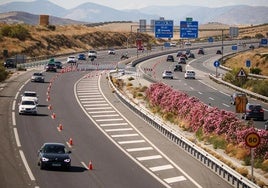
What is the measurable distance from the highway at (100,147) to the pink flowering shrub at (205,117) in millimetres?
2945

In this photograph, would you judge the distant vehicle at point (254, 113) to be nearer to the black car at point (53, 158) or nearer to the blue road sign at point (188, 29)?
the black car at point (53, 158)

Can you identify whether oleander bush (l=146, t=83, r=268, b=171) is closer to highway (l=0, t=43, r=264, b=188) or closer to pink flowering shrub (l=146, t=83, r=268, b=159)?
pink flowering shrub (l=146, t=83, r=268, b=159)

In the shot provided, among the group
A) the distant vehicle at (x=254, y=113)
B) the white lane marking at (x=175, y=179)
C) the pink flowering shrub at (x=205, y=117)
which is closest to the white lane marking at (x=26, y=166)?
the white lane marking at (x=175, y=179)

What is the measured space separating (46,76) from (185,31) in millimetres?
30757

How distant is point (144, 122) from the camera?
49031mm

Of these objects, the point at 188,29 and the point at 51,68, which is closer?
the point at 51,68

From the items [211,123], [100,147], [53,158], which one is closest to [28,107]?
[100,147]

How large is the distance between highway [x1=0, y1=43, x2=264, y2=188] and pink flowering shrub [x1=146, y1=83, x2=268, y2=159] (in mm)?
2945

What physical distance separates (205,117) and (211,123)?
4.91ft

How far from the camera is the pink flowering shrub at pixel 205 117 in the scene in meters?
36.9

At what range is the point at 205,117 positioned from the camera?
43.7 m

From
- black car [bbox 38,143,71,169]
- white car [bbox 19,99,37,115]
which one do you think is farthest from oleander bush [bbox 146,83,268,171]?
white car [bbox 19,99,37,115]

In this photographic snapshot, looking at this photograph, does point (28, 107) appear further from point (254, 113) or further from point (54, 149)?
point (54, 149)

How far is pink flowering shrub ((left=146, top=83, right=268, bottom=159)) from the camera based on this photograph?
36.9 meters
